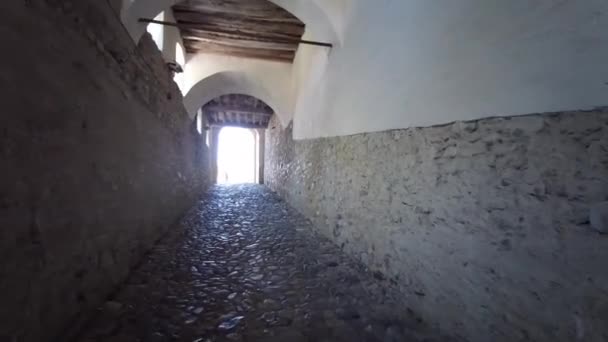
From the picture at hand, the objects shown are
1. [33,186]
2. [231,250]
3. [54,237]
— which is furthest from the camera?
Answer: [231,250]

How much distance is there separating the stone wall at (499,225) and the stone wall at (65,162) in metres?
1.78

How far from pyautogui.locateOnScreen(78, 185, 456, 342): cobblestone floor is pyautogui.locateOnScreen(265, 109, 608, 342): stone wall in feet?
0.82

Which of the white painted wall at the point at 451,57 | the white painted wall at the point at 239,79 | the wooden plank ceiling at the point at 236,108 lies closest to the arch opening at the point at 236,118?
the wooden plank ceiling at the point at 236,108

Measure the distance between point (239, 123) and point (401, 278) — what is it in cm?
A: 1049

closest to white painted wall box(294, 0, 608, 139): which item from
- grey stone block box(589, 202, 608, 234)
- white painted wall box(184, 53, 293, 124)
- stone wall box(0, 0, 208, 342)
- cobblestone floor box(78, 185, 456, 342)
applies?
grey stone block box(589, 202, 608, 234)

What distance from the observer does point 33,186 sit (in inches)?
40.8

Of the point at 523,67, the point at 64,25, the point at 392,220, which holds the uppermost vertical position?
the point at 64,25

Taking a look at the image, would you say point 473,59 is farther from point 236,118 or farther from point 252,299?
point 236,118

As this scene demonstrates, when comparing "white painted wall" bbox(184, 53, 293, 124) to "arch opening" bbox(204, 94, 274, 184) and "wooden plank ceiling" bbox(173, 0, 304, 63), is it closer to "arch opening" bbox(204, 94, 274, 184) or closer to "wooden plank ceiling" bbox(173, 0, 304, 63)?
"wooden plank ceiling" bbox(173, 0, 304, 63)

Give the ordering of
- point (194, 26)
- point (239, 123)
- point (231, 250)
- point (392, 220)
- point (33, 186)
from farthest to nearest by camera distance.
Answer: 1. point (239, 123)
2. point (194, 26)
3. point (231, 250)
4. point (392, 220)
5. point (33, 186)

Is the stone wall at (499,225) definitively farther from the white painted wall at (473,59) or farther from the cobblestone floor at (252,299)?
the cobblestone floor at (252,299)

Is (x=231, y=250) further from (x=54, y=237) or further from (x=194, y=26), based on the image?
(x=194, y=26)

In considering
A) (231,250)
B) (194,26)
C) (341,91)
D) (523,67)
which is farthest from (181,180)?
(523,67)

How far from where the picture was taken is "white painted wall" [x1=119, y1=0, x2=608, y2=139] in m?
0.91
